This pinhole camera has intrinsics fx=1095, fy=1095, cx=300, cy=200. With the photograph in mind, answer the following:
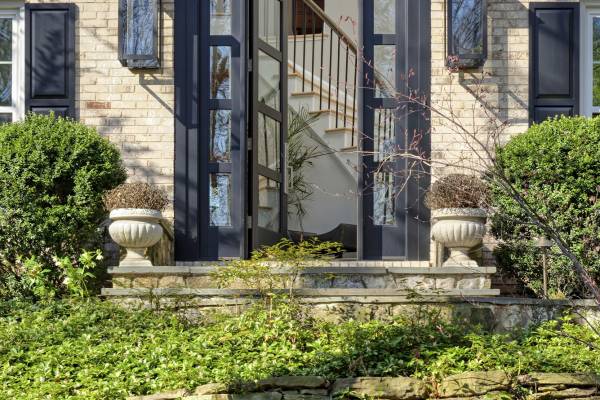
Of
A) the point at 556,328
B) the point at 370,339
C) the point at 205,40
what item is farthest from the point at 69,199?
the point at 556,328

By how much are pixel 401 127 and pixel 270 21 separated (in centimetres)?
157

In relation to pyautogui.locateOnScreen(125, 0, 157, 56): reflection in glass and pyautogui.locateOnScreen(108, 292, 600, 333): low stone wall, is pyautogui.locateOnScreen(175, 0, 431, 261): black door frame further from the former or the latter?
pyautogui.locateOnScreen(108, 292, 600, 333): low stone wall

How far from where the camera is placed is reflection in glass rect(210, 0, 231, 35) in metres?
9.31

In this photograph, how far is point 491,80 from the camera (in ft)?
30.5

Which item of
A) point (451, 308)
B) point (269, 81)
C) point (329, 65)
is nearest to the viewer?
point (451, 308)

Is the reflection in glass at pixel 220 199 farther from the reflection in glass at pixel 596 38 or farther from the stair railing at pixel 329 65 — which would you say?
the reflection in glass at pixel 596 38

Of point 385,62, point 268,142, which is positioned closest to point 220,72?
point 268,142

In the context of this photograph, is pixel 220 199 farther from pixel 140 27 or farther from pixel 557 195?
pixel 557 195

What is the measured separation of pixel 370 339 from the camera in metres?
7.01

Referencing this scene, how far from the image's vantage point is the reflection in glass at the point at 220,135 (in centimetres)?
920

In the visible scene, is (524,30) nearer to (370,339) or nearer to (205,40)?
(205,40)

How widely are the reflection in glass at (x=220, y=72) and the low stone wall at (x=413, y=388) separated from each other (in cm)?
349

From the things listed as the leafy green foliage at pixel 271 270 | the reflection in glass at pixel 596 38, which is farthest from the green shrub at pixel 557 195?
the leafy green foliage at pixel 271 270

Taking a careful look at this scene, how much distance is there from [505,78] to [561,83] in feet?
1.57
